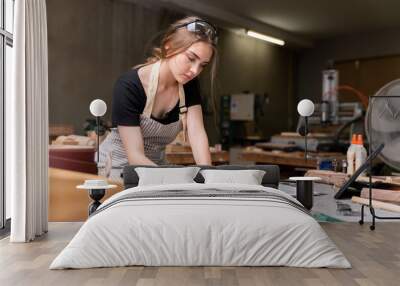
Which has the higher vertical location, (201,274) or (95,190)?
(95,190)

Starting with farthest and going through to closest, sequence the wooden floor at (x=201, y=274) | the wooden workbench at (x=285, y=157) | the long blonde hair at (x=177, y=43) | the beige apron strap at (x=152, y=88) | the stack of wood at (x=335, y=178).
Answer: the wooden workbench at (x=285, y=157) < the stack of wood at (x=335, y=178) < the long blonde hair at (x=177, y=43) < the beige apron strap at (x=152, y=88) < the wooden floor at (x=201, y=274)

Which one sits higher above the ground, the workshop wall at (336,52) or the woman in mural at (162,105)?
the workshop wall at (336,52)

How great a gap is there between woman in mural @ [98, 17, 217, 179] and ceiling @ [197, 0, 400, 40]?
2.15 meters

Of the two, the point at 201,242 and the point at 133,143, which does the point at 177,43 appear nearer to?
the point at 133,143

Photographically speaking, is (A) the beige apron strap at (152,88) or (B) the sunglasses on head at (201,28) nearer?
(A) the beige apron strap at (152,88)

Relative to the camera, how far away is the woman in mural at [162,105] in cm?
540

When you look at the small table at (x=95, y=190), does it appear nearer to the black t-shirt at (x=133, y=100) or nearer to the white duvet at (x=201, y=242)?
the black t-shirt at (x=133, y=100)

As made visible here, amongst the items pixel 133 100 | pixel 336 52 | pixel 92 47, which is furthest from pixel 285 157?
pixel 336 52

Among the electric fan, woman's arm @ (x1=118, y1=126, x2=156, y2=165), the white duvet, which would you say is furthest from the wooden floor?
woman's arm @ (x1=118, y1=126, x2=156, y2=165)

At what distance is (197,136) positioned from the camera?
18.5 feet

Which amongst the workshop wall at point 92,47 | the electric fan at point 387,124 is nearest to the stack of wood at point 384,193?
the electric fan at point 387,124

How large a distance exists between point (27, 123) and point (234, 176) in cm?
174

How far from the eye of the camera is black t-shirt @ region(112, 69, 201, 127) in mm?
5391

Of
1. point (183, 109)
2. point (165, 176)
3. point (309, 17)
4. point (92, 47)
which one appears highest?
point (309, 17)
